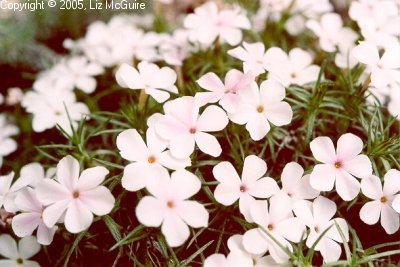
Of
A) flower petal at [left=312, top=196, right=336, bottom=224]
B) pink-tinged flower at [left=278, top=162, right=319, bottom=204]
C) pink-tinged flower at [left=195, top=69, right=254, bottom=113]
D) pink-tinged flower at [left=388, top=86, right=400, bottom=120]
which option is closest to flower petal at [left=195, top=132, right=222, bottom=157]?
pink-tinged flower at [left=195, top=69, right=254, bottom=113]

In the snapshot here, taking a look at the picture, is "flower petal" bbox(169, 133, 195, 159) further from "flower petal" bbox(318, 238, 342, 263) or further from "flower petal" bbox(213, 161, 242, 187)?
"flower petal" bbox(318, 238, 342, 263)

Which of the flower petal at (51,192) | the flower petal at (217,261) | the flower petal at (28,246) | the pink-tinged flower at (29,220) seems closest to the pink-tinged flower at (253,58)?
the flower petal at (217,261)

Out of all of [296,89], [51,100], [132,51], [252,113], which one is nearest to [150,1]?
[132,51]

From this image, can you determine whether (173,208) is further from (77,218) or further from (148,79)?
(148,79)

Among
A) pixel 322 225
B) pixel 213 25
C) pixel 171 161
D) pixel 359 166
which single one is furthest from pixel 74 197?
pixel 213 25

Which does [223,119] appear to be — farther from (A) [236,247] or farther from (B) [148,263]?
(B) [148,263]
